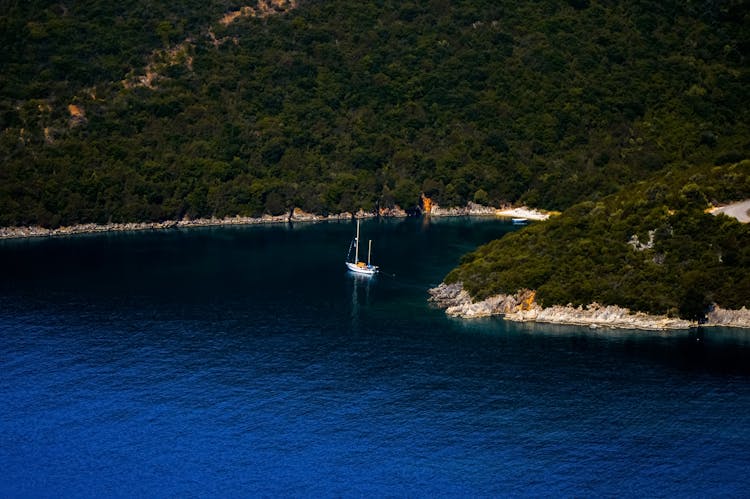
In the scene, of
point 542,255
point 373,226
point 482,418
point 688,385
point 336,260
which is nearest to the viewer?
point 482,418

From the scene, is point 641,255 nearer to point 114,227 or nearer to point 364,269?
point 364,269

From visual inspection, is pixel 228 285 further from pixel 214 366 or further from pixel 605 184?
pixel 605 184

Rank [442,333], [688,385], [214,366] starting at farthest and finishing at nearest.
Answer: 1. [442,333]
2. [214,366]
3. [688,385]

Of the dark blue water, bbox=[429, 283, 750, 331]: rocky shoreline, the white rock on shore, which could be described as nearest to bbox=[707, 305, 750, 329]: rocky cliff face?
bbox=[429, 283, 750, 331]: rocky shoreline

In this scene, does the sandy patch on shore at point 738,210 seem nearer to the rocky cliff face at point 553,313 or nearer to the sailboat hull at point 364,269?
the rocky cliff face at point 553,313

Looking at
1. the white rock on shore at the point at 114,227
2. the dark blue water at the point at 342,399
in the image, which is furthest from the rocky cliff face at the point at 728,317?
the white rock on shore at the point at 114,227

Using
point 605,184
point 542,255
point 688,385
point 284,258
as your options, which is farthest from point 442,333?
point 605,184

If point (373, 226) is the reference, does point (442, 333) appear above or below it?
below
